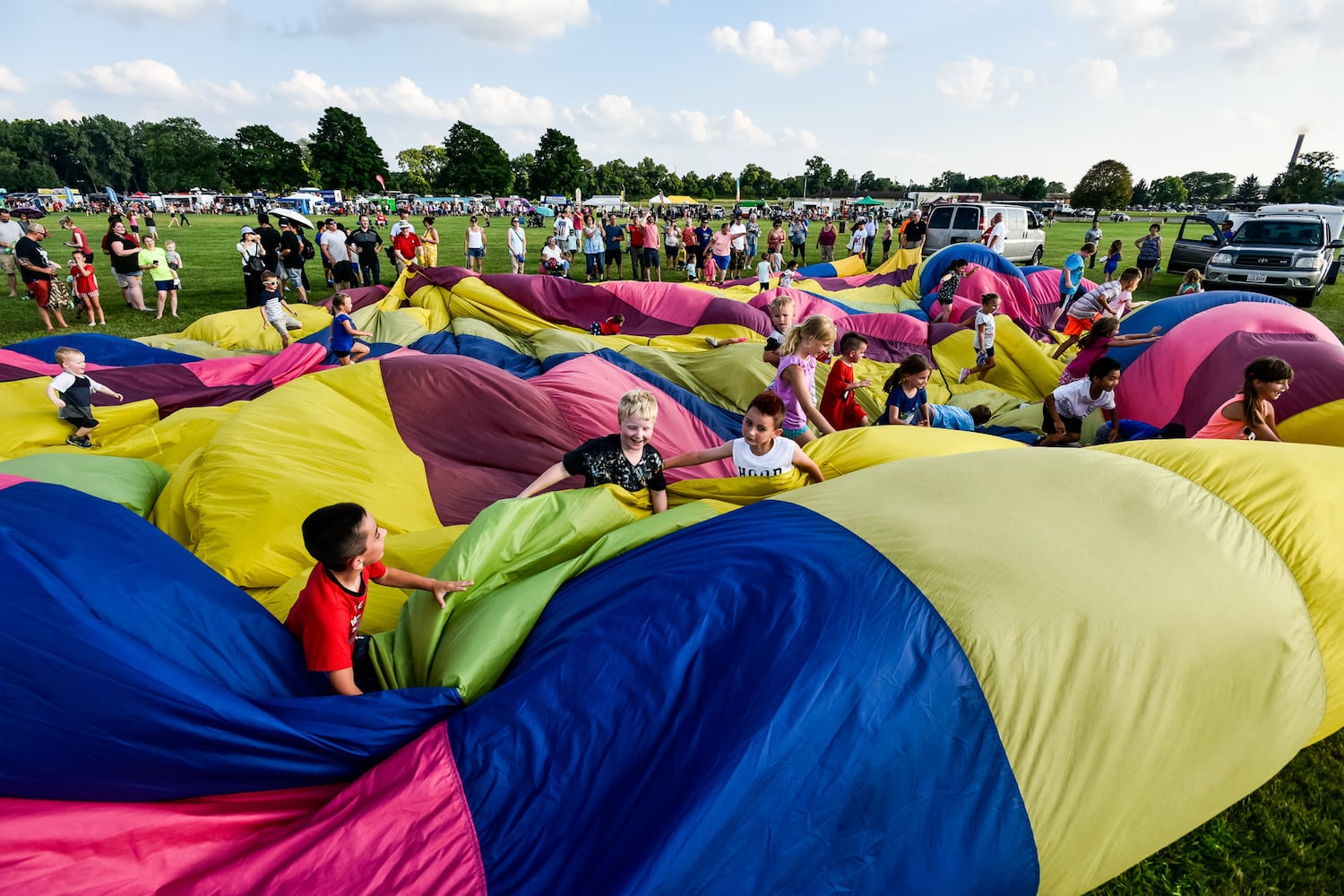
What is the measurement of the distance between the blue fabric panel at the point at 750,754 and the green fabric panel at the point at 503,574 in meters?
0.19

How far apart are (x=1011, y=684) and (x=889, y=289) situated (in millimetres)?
10558

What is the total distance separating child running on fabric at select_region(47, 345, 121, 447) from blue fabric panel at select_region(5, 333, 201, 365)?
1.50 m

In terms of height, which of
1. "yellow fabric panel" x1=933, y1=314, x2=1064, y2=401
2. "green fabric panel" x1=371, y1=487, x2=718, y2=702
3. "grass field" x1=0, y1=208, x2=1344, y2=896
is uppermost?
"green fabric panel" x1=371, y1=487, x2=718, y2=702

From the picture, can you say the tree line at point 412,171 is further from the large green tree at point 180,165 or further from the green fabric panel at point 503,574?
the green fabric panel at point 503,574

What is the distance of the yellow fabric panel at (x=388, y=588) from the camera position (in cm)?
306

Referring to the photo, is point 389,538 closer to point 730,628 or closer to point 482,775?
point 482,775

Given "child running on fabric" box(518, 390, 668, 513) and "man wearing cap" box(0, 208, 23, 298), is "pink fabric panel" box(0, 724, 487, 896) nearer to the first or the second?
"child running on fabric" box(518, 390, 668, 513)

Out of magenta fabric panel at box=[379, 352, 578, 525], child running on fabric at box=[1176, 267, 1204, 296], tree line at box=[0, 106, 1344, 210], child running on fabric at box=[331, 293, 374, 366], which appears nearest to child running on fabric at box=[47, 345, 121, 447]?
child running on fabric at box=[331, 293, 374, 366]

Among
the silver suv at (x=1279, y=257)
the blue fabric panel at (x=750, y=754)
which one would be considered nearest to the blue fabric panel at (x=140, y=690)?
the blue fabric panel at (x=750, y=754)

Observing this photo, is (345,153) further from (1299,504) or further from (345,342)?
(1299,504)

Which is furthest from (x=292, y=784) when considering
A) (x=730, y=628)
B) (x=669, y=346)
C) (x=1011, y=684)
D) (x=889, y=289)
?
(x=889, y=289)

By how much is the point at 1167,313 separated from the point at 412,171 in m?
106

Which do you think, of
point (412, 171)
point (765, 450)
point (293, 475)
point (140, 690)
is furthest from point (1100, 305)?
point (412, 171)

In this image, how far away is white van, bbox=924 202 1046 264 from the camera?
16625 millimetres
